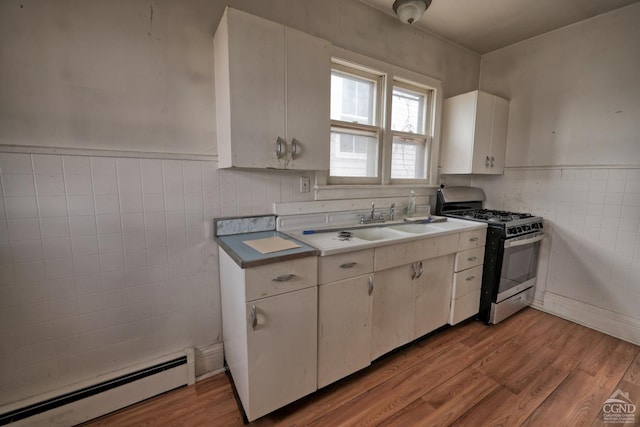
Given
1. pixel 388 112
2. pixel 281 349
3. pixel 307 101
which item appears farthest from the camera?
pixel 388 112

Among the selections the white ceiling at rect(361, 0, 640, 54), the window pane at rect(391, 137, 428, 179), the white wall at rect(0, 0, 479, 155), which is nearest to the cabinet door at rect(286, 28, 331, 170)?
the white wall at rect(0, 0, 479, 155)

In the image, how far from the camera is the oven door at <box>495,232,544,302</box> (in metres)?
2.35

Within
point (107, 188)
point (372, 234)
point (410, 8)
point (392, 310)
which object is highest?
point (410, 8)

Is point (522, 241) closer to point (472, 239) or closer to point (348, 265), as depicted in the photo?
point (472, 239)

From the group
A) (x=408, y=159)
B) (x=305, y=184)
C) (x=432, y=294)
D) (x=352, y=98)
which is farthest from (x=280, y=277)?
(x=408, y=159)

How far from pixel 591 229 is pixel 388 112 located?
212 centimetres

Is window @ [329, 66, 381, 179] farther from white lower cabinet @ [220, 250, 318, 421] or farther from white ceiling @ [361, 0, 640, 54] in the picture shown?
white lower cabinet @ [220, 250, 318, 421]

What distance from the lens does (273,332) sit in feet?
4.44

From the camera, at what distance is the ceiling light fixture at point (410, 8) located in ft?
6.01

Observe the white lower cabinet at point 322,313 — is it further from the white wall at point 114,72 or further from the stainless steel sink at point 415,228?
the white wall at point 114,72

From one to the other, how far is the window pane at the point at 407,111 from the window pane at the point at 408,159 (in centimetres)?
12

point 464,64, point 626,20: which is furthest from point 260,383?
point 626,20

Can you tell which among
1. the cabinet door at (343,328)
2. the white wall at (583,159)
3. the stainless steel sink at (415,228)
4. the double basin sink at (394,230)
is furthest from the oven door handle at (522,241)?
the cabinet door at (343,328)

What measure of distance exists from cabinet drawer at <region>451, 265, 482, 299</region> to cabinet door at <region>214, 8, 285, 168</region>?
1.76 metres
